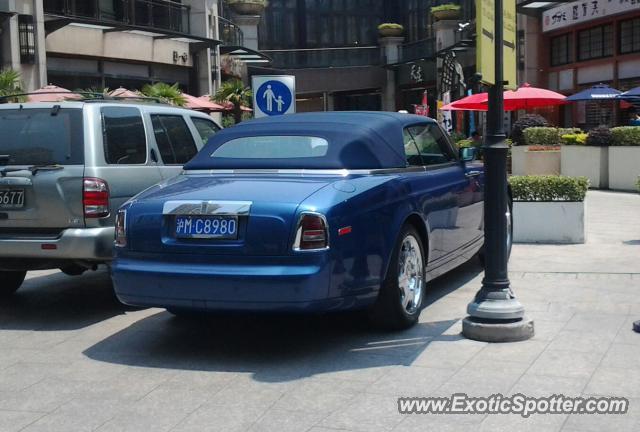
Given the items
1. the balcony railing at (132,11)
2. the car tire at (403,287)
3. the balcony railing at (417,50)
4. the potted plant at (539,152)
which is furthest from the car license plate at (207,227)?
the balcony railing at (417,50)

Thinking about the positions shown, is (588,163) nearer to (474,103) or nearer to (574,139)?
(574,139)

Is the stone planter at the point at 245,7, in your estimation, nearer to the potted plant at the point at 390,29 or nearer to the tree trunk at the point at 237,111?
the potted plant at the point at 390,29

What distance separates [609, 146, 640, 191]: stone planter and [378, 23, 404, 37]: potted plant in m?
32.3

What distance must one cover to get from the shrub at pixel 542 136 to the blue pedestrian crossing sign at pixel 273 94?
11577 millimetres

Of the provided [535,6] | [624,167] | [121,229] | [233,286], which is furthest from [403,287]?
[535,6]

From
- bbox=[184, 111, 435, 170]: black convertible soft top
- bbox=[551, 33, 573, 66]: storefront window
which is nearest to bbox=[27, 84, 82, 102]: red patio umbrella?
bbox=[184, 111, 435, 170]: black convertible soft top

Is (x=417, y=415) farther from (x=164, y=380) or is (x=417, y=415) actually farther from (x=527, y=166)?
(x=527, y=166)

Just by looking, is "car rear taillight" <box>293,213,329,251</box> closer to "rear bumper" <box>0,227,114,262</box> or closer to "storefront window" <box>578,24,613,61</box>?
"rear bumper" <box>0,227,114,262</box>

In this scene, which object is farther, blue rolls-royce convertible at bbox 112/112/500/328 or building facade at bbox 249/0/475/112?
building facade at bbox 249/0/475/112

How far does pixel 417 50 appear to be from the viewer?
46.9 meters

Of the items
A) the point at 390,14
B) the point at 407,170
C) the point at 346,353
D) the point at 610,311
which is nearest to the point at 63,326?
the point at 346,353

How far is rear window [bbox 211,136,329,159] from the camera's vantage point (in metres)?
6.37

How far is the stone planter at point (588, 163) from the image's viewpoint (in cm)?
1914

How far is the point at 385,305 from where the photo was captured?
19.9 ft
